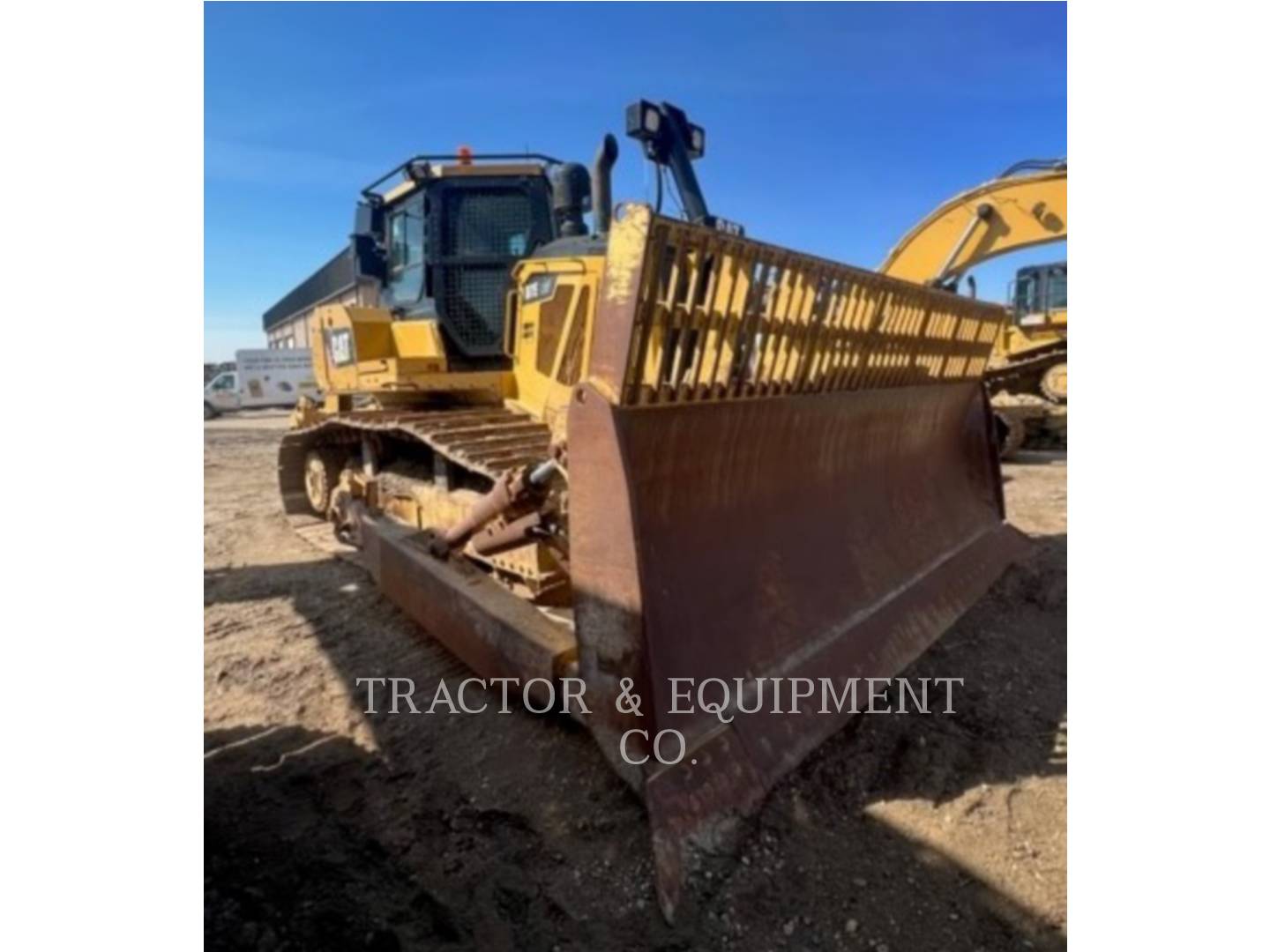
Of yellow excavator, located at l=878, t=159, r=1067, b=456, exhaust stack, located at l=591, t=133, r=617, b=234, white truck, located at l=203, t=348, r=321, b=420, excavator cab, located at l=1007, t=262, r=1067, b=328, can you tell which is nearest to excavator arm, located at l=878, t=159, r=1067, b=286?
yellow excavator, located at l=878, t=159, r=1067, b=456

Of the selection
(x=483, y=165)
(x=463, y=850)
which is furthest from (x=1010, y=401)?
(x=463, y=850)

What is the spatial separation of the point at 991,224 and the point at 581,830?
618 cm

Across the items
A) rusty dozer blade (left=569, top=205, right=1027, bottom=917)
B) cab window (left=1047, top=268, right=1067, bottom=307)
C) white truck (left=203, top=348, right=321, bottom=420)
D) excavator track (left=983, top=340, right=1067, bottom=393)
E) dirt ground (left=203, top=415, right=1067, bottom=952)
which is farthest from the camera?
white truck (left=203, top=348, right=321, bottom=420)

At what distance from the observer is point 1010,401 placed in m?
10.9

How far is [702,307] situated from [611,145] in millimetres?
3152

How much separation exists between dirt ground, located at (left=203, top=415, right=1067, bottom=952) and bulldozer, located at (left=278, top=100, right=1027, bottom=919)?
0.16 m

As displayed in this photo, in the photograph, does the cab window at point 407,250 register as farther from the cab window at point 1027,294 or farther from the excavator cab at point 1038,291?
the cab window at point 1027,294

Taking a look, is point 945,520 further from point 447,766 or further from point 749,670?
point 447,766

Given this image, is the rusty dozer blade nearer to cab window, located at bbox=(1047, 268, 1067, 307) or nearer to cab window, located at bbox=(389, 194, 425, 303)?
cab window, located at bbox=(389, 194, 425, 303)

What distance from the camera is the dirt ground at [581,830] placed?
198 centimetres

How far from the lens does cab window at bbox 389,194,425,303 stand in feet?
17.7

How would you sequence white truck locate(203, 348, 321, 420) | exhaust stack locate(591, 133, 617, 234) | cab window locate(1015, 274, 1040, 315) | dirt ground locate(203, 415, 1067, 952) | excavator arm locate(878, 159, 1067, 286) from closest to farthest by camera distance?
dirt ground locate(203, 415, 1067, 952), exhaust stack locate(591, 133, 617, 234), excavator arm locate(878, 159, 1067, 286), cab window locate(1015, 274, 1040, 315), white truck locate(203, 348, 321, 420)

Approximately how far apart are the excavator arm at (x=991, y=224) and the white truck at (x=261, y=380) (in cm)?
2199

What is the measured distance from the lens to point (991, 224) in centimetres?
664
